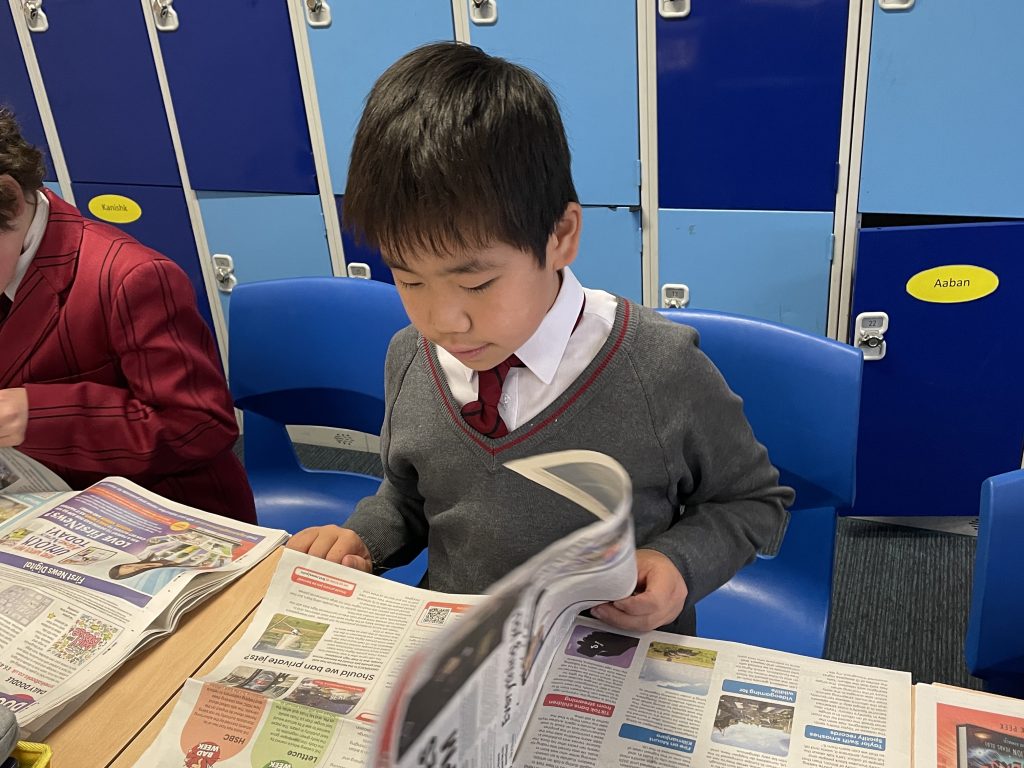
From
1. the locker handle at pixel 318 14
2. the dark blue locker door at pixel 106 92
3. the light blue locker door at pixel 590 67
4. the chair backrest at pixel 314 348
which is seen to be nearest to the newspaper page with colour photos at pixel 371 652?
the chair backrest at pixel 314 348

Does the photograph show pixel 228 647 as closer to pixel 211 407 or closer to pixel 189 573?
pixel 189 573

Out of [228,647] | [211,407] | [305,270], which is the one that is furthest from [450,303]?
[305,270]

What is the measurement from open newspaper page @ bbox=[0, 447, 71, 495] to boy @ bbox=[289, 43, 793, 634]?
1.29 feet

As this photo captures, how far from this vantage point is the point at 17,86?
7.97ft

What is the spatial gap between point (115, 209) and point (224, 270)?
41cm

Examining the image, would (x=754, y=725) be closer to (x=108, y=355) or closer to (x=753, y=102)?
(x=108, y=355)

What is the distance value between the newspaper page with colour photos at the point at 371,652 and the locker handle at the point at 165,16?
5.95ft

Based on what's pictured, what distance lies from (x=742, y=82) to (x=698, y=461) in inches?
44.2

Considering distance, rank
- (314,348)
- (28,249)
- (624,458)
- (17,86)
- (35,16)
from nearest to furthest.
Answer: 1. (624,458)
2. (28,249)
3. (314,348)
4. (35,16)
5. (17,86)

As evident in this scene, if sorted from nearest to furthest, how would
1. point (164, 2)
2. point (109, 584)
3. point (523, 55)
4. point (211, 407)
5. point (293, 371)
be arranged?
point (109, 584), point (211, 407), point (293, 371), point (523, 55), point (164, 2)

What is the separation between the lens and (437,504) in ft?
3.02

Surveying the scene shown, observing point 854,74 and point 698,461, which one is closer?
point 698,461

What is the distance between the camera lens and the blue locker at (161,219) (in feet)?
7.90

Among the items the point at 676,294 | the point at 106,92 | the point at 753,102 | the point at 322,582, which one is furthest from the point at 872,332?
the point at 106,92
